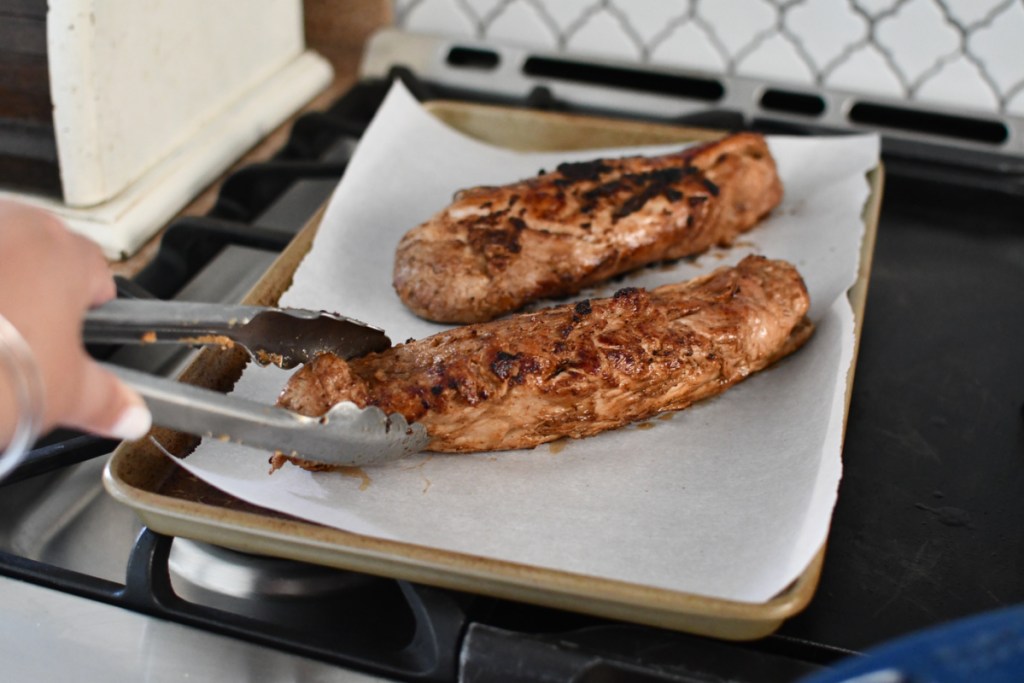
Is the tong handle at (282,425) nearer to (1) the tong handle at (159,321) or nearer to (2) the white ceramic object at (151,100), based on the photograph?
(1) the tong handle at (159,321)

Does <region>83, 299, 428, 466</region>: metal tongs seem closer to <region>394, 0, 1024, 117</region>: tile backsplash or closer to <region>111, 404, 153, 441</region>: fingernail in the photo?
<region>111, 404, 153, 441</region>: fingernail

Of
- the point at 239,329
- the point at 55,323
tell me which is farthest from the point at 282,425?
the point at 55,323

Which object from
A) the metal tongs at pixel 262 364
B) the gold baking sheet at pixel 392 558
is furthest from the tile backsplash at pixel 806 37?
the metal tongs at pixel 262 364

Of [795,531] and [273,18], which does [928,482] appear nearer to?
[795,531]

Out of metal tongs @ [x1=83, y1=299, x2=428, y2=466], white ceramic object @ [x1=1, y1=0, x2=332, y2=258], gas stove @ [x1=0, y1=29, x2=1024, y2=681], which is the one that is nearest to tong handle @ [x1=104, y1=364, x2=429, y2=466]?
metal tongs @ [x1=83, y1=299, x2=428, y2=466]

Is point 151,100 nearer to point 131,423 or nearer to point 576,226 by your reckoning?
point 576,226

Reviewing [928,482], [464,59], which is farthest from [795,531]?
[464,59]
